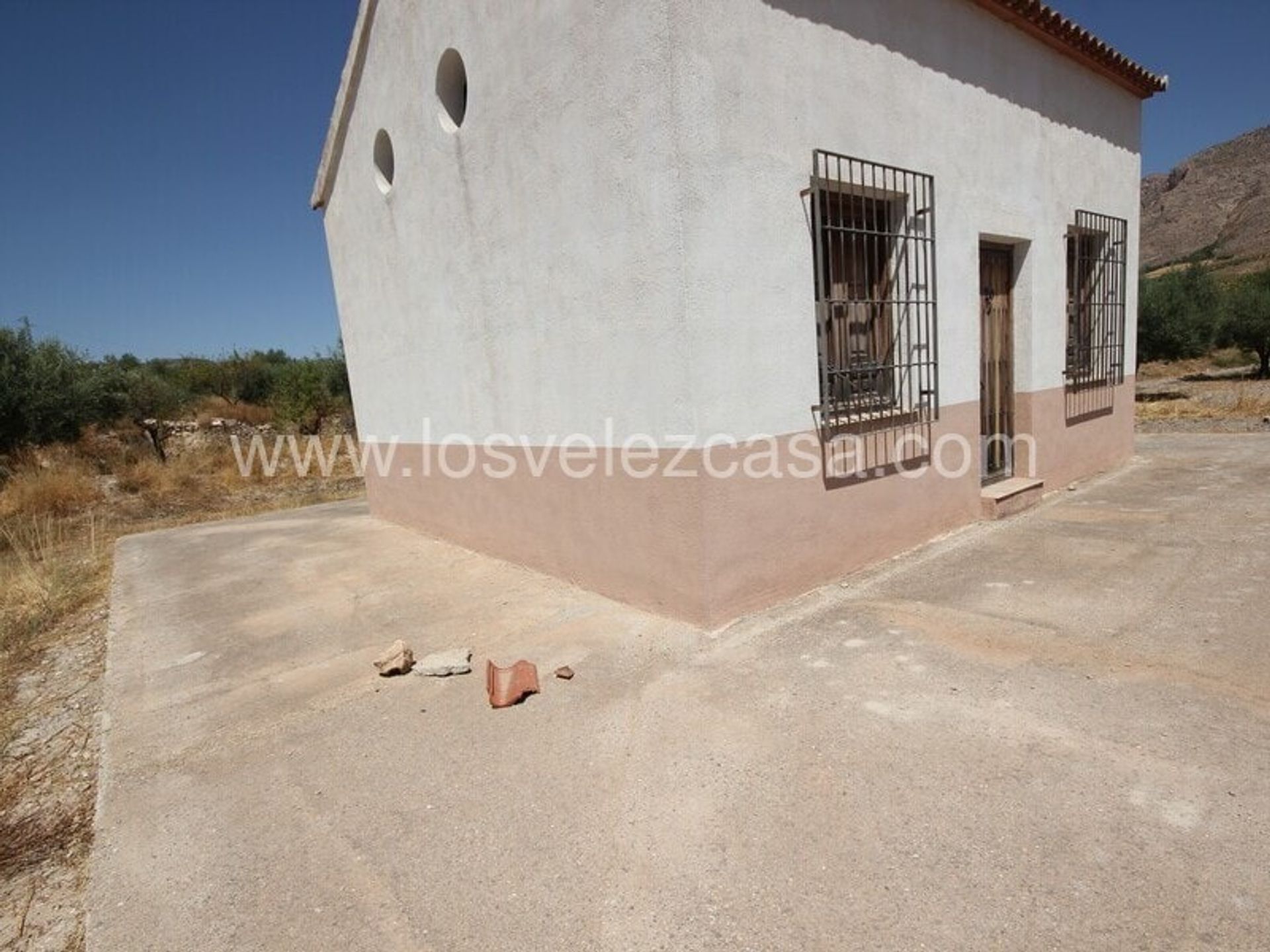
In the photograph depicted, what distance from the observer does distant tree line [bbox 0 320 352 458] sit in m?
13.7

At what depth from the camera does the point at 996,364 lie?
6.13 meters

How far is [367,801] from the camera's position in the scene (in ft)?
7.96

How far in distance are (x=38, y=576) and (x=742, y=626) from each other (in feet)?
25.1

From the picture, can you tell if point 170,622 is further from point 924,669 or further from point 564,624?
point 924,669

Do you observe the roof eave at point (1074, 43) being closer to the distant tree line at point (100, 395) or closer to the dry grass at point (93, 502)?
the dry grass at point (93, 502)

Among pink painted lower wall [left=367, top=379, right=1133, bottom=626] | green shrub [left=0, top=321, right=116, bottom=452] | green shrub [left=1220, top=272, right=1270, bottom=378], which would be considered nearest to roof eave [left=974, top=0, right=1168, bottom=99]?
pink painted lower wall [left=367, top=379, right=1133, bottom=626]

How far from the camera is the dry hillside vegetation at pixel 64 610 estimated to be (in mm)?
2248

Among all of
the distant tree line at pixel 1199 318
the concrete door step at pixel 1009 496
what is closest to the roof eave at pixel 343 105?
the concrete door step at pixel 1009 496

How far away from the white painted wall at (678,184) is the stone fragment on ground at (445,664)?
1.60m

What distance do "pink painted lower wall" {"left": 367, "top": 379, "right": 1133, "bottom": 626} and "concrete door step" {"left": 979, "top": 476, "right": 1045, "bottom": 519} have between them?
0.12 metres

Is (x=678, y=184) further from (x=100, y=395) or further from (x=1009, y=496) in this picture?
(x=100, y=395)

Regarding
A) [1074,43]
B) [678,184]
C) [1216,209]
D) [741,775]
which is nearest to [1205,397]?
[1074,43]

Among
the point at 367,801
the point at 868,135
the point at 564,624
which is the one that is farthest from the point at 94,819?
the point at 868,135

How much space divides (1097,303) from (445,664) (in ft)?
25.3
